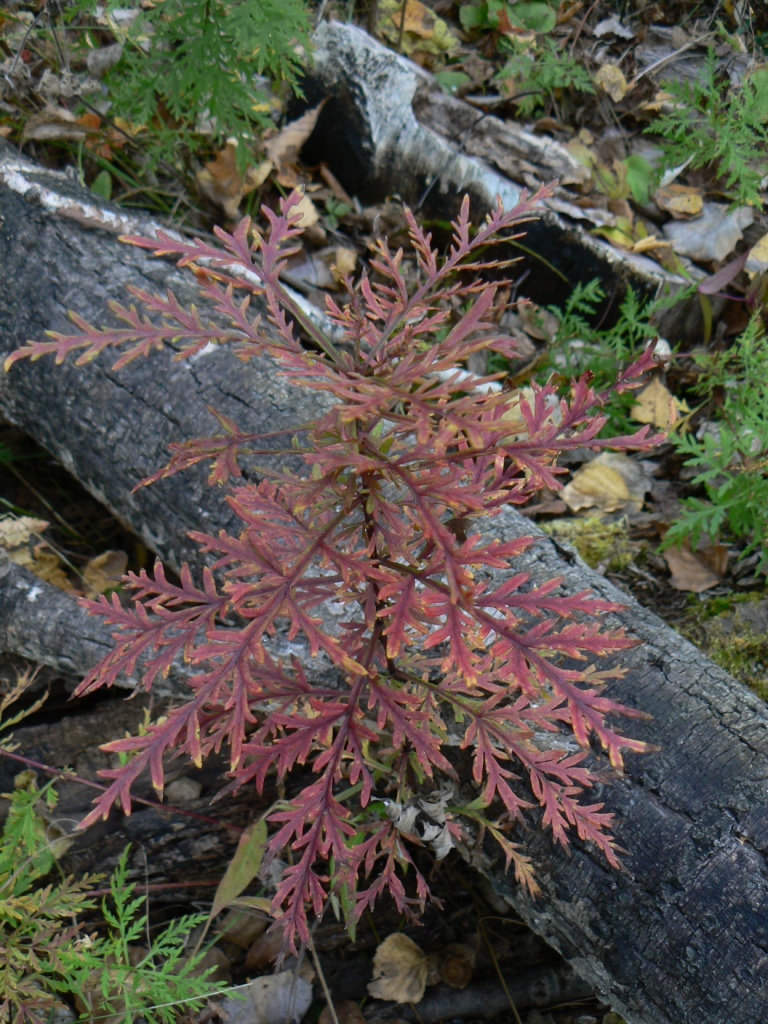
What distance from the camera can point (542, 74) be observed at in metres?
3.73

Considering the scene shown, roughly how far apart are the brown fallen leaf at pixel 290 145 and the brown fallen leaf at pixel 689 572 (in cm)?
221

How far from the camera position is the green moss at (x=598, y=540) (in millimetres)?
2652

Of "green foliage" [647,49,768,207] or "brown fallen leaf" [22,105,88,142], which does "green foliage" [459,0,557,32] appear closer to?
"green foliage" [647,49,768,207]

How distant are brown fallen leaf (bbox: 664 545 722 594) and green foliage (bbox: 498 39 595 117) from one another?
2256 mm

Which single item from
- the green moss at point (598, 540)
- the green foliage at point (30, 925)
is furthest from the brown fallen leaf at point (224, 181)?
the green foliage at point (30, 925)

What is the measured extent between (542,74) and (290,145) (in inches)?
50.7

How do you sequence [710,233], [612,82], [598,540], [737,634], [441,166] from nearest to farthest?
[737,634] < [598,540] < [441,166] < [710,233] < [612,82]

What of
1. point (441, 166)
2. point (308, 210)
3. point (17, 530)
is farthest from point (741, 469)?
point (17, 530)

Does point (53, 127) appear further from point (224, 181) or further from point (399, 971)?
point (399, 971)

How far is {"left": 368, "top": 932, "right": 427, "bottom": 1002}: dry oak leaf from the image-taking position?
2107mm

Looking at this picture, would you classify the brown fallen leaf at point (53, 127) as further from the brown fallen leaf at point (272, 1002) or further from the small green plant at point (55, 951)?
the brown fallen leaf at point (272, 1002)

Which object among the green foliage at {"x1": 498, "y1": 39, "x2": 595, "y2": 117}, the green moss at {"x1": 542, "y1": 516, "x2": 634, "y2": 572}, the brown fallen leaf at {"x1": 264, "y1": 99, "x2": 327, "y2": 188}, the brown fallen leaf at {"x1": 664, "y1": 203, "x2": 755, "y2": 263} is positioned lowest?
the green moss at {"x1": 542, "y1": 516, "x2": 634, "y2": 572}

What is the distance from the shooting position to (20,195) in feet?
8.51

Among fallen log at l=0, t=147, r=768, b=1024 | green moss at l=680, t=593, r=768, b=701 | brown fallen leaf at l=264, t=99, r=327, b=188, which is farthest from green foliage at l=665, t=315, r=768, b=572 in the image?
brown fallen leaf at l=264, t=99, r=327, b=188
